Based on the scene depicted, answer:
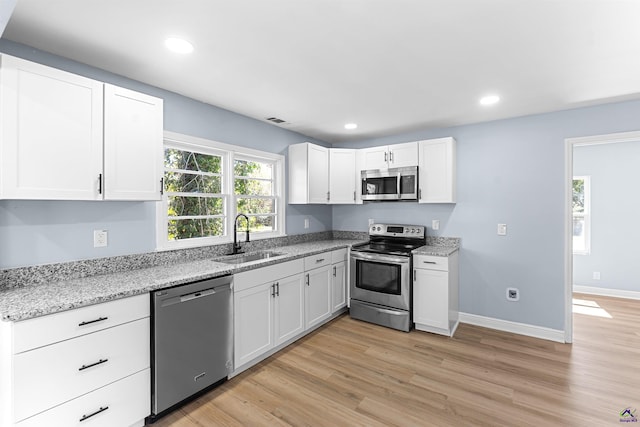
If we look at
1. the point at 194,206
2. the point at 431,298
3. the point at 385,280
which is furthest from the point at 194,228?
the point at 431,298

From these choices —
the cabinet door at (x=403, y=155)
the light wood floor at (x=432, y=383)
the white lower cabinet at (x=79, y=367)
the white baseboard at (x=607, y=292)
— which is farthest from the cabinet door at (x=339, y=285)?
the white baseboard at (x=607, y=292)

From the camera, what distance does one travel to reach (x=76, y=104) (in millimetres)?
1871

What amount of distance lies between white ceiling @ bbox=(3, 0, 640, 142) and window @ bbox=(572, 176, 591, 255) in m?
2.59

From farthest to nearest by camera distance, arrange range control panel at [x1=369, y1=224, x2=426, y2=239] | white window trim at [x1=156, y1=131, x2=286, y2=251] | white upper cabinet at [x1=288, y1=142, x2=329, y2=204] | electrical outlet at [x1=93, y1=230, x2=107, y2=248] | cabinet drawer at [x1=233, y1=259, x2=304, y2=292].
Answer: range control panel at [x1=369, y1=224, x2=426, y2=239]
white upper cabinet at [x1=288, y1=142, x2=329, y2=204]
white window trim at [x1=156, y1=131, x2=286, y2=251]
cabinet drawer at [x1=233, y1=259, x2=304, y2=292]
electrical outlet at [x1=93, y1=230, x2=107, y2=248]

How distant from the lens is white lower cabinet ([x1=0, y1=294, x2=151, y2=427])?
1.46 m

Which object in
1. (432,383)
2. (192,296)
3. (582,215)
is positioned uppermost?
(582,215)

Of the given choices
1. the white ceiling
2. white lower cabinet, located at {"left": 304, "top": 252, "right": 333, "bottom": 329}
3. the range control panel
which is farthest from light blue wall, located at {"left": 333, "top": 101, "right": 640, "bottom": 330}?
white lower cabinet, located at {"left": 304, "top": 252, "right": 333, "bottom": 329}

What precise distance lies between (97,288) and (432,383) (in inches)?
101

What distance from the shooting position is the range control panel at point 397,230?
157 inches

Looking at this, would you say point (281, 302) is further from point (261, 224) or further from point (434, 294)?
point (434, 294)

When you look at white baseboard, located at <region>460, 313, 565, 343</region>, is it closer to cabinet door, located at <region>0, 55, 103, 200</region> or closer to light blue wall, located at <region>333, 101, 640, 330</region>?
light blue wall, located at <region>333, 101, 640, 330</region>

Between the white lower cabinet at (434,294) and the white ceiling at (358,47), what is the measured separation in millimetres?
1736

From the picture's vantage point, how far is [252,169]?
3674 mm

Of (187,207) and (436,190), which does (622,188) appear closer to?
(436,190)
